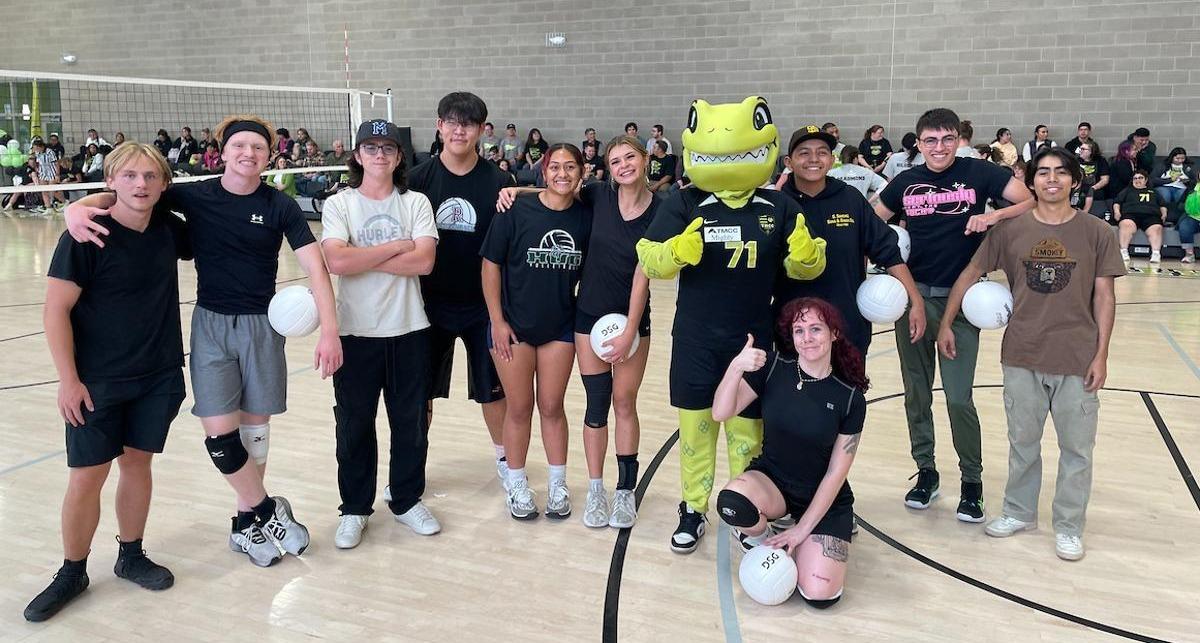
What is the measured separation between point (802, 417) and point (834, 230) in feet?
2.80

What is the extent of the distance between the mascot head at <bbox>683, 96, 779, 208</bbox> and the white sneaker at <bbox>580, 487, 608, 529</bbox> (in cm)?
144

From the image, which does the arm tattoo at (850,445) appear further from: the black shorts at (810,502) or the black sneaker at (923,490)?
the black sneaker at (923,490)

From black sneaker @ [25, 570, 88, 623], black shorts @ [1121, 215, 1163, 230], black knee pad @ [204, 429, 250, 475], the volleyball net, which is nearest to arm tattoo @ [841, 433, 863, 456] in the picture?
black knee pad @ [204, 429, 250, 475]

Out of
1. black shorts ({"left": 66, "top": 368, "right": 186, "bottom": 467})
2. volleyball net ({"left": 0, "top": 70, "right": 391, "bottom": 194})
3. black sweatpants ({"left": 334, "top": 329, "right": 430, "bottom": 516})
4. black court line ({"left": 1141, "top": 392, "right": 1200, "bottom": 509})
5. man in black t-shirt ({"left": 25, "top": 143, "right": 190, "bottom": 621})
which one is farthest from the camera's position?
volleyball net ({"left": 0, "top": 70, "right": 391, "bottom": 194})

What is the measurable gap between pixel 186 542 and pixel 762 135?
2909mm

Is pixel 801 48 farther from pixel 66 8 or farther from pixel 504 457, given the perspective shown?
pixel 66 8

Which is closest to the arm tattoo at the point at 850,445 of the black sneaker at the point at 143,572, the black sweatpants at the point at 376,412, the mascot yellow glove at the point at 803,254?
the mascot yellow glove at the point at 803,254

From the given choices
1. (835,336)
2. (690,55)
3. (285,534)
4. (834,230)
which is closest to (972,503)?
(835,336)

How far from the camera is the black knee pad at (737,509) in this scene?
3488 mm

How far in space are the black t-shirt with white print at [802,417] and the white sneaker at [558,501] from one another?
1064mm

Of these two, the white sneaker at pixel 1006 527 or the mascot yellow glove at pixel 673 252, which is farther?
the white sneaker at pixel 1006 527

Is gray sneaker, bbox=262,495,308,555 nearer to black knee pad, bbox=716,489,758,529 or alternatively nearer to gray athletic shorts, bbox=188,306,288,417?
gray athletic shorts, bbox=188,306,288,417

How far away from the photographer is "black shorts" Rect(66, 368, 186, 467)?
3328mm

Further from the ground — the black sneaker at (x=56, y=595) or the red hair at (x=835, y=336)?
the red hair at (x=835, y=336)
